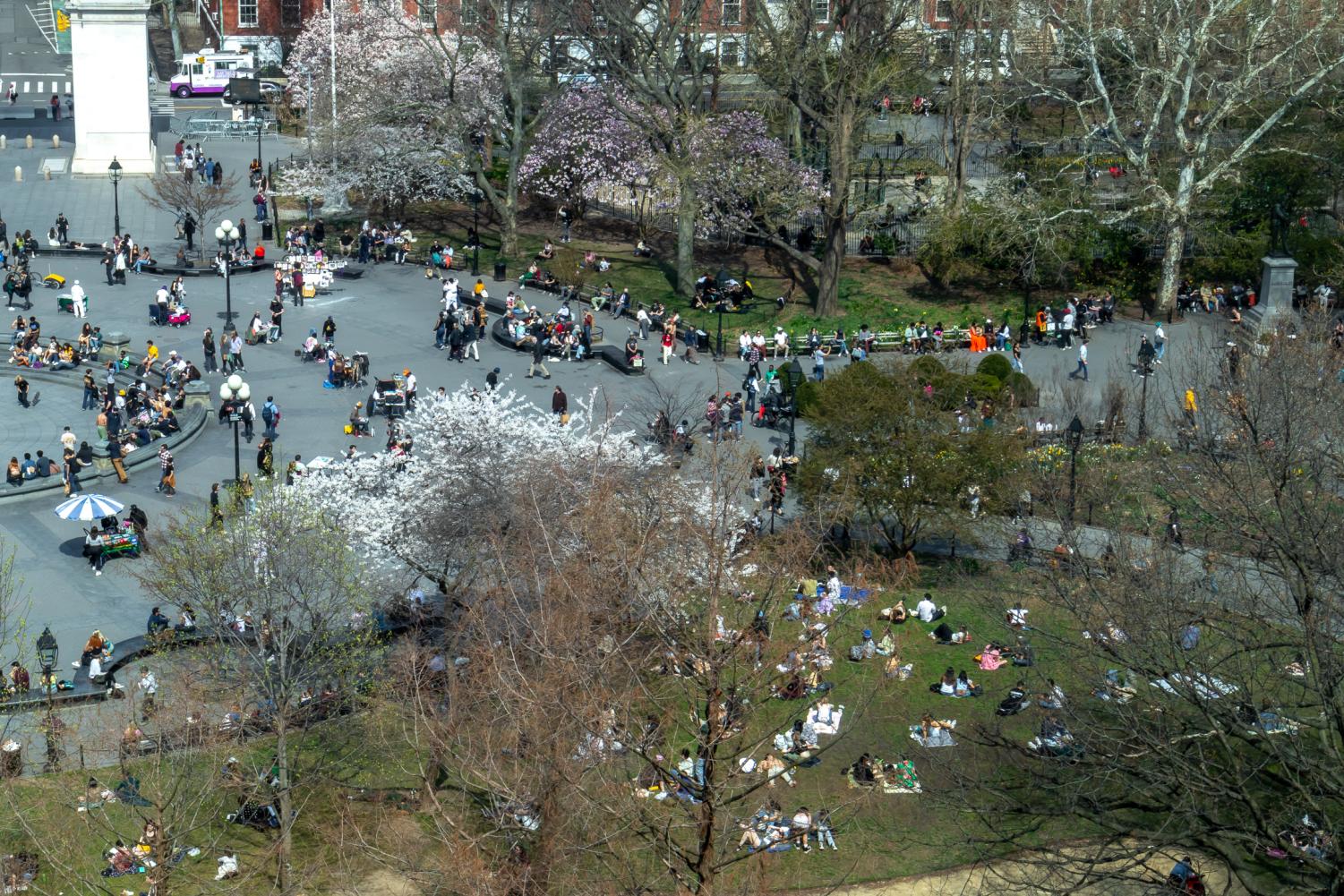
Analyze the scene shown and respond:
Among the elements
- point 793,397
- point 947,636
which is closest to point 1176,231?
point 793,397

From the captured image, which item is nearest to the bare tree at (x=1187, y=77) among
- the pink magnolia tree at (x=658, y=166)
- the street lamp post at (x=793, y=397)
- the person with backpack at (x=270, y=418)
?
the pink magnolia tree at (x=658, y=166)

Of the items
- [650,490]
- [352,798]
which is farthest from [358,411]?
[352,798]

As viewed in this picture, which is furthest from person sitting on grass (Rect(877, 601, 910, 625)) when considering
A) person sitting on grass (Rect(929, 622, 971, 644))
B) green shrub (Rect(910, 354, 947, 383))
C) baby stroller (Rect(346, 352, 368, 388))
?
baby stroller (Rect(346, 352, 368, 388))

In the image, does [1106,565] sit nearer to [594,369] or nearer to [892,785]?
[892,785]

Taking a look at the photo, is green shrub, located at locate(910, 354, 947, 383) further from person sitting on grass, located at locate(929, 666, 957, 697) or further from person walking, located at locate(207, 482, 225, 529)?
person walking, located at locate(207, 482, 225, 529)

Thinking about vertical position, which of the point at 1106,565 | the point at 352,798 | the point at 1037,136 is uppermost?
the point at 1037,136

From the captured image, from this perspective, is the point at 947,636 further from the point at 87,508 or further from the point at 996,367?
the point at 87,508
